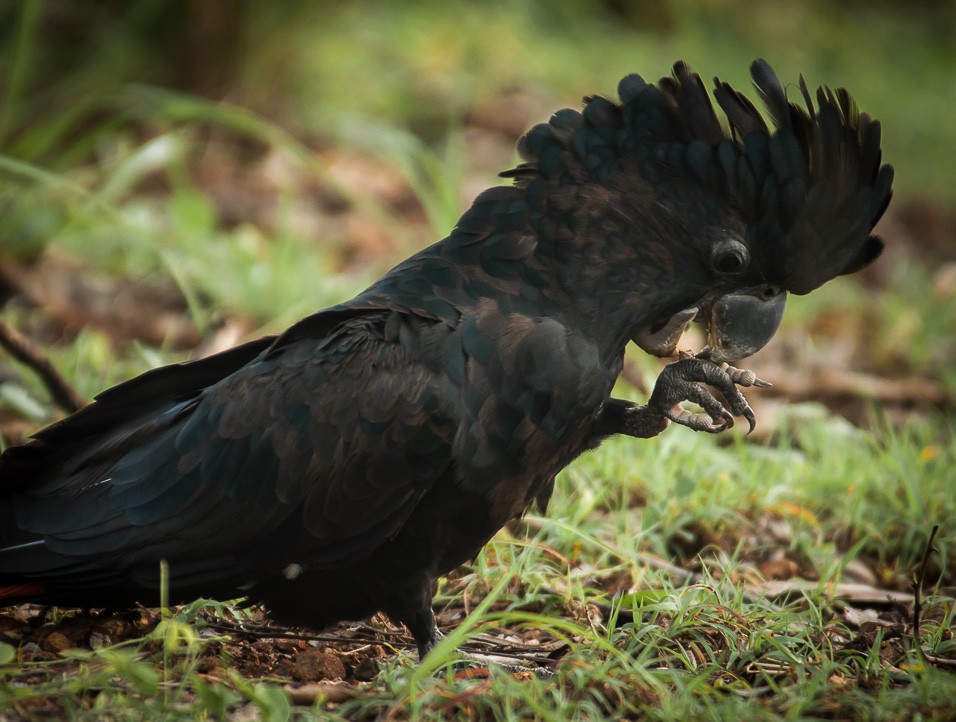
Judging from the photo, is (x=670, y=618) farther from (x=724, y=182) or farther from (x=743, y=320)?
(x=724, y=182)

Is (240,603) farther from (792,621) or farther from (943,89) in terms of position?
(943,89)

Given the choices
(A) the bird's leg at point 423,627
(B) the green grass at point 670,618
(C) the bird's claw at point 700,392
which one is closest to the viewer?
(B) the green grass at point 670,618

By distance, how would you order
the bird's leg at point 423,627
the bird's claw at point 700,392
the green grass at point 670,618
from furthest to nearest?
the bird's claw at point 700,392 → the bird's leg at point 423,627 → the green grass at point 670,618

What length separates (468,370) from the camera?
2516 millimetres

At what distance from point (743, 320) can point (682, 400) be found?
26 centimetres

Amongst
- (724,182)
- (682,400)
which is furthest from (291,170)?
(724,182)

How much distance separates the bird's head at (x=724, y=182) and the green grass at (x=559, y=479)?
0.83 m

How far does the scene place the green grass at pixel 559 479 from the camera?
236cm

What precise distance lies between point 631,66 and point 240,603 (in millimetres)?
6829

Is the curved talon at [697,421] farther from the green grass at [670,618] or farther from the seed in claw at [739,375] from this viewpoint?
the green grass at [670,618]

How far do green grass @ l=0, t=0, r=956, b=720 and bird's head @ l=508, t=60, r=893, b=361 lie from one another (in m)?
0.83

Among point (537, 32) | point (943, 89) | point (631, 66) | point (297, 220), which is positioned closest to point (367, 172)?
point (297, 220)

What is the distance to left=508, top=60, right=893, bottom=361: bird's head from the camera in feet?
8.35

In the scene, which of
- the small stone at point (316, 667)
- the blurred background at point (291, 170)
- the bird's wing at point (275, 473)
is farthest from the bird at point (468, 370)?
the blurred background at point (291, 170)
